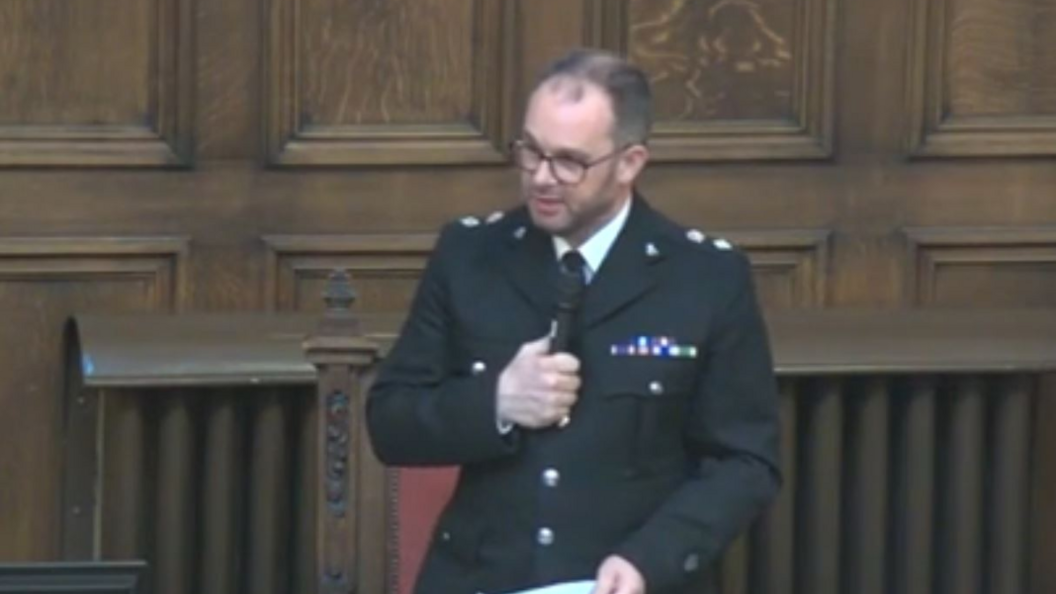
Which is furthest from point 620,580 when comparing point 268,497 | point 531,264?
point 268,497

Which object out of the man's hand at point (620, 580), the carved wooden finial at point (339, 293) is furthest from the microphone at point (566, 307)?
the carved wooden finial at point (339, 293)

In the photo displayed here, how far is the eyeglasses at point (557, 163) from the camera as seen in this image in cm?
440

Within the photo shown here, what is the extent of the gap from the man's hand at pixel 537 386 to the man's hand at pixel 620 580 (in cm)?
21

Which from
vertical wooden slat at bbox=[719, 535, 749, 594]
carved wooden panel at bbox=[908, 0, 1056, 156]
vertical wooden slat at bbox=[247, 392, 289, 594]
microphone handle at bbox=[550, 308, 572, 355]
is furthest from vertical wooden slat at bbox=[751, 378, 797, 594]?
microphone handle at bbox=[550, 308, 572, 355]

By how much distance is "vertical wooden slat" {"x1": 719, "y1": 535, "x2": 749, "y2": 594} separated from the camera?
573 centimetres

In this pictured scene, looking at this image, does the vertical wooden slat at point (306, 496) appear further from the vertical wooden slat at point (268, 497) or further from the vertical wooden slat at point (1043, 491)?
the vertical wooden slat at point (1043, 491)

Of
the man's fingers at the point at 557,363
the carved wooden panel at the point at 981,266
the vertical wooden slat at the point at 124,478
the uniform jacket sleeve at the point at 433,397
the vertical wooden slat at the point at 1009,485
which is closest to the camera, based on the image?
the man's fingers at the point at 557,363

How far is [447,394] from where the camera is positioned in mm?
4531

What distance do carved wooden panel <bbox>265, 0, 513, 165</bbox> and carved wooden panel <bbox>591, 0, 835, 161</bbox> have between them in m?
0.21

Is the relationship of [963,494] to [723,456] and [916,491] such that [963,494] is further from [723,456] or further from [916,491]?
[723,456]

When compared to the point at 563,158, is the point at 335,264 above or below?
below

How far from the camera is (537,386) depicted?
14.5 ft

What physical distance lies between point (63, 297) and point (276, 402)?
15.7 inches

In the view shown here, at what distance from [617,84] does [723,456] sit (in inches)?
20.3
